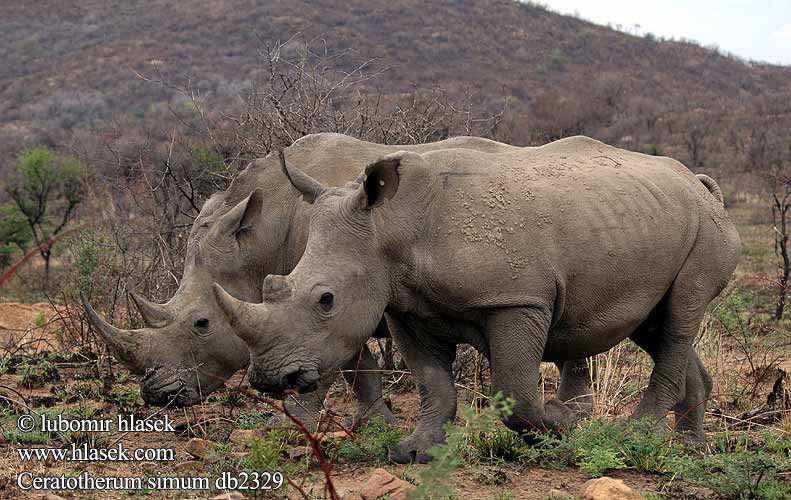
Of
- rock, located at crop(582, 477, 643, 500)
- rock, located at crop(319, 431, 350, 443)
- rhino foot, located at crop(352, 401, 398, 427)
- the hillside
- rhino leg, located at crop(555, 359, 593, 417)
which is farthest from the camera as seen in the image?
the hillside

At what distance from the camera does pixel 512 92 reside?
42469 millimetres

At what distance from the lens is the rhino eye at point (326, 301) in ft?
14.7

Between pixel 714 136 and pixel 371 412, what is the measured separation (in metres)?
29.0

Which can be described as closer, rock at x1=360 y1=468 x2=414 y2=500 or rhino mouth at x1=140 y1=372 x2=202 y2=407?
rock at x1=360 y1=468 x2=414 y2=500

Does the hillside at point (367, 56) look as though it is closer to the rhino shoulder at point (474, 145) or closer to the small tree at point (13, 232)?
the small tree at point (13, 232)

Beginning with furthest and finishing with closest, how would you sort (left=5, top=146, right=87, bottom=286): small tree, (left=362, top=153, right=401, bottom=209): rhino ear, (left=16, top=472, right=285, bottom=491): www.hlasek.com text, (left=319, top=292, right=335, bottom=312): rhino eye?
1. (left=5, top=146, right=87, bottom=286): small tree
2. (left=362, top=153, right=401, bottom=209): rhino ear
3. (left=319, top=292, right=335, bottom=312): rhino eye
4. (left=16, top=472, right=285, bottom=491): www.hlasek.com text

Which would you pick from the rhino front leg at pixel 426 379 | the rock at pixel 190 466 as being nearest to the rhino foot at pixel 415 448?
the rhino front leg at pixel 426 379

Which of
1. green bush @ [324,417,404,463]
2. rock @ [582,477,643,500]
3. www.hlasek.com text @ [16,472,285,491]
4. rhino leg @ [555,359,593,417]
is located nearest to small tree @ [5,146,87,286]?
rhino leg @ [555,359,593,417]

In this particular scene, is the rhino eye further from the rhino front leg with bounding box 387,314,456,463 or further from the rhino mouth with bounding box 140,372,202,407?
the rhino mouth with bounding box 140,372,202,407

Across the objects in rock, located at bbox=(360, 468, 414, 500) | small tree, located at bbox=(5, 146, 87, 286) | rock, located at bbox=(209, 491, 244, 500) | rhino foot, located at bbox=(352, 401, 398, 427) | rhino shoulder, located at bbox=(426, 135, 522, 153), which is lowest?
small tree, located at bbox=(5, 146, 87, 286)

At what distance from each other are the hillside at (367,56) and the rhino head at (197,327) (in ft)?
91.5

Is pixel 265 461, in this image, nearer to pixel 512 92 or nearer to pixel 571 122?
pixel 571 122

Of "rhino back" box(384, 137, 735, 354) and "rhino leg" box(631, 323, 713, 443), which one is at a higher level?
"rhino back" box(384, 137, 735, 354)

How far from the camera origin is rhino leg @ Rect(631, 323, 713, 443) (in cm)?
582
